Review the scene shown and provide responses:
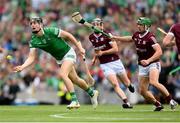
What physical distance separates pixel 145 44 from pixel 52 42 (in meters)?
2.35

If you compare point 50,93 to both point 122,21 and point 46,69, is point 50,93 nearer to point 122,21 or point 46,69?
point 46,69

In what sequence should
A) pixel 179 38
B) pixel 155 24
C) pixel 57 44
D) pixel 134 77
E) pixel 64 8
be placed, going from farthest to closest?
pixel 64 8 → pixel 155 24 → pixel 134 77 → pixel 57 44 → pixel 179 38

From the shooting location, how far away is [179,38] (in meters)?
17.5

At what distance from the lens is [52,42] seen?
19219mm

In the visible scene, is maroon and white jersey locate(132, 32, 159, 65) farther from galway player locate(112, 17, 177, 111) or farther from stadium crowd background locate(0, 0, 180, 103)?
stadium crowd background locate(0, 0, 180, 103)

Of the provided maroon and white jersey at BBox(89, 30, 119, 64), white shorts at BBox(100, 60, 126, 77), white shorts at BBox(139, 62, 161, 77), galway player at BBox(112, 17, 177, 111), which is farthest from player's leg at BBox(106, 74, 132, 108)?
white shorts at BBox(139, 62, 161, 77)

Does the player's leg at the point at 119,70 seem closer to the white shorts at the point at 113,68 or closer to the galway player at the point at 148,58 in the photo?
the white shorts at the point at 113,68

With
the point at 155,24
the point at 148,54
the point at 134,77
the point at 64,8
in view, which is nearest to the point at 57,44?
the point at 148,54

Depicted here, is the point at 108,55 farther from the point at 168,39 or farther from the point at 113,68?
the point at 168,39

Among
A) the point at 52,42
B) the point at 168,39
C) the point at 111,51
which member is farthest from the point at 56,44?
the point at 168,39

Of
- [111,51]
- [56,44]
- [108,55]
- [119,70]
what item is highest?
[56,44]

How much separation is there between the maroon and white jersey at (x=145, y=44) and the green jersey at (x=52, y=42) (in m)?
1.83

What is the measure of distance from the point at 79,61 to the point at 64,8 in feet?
13.4

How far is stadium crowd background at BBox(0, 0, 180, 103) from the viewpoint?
29000 millimetres
